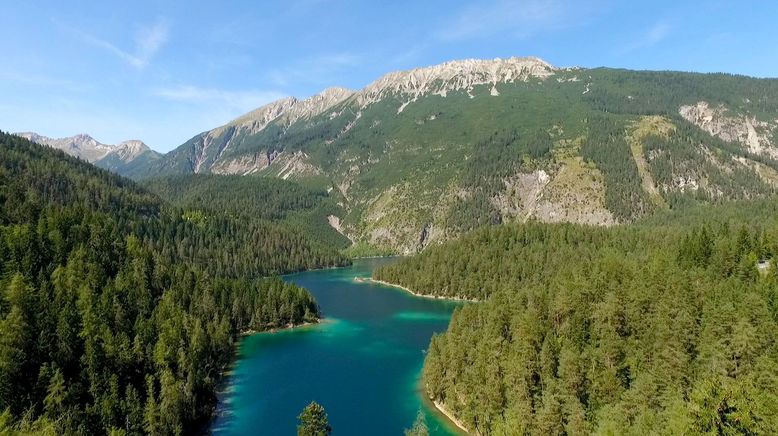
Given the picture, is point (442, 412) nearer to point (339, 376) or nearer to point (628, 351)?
point (339, 376)

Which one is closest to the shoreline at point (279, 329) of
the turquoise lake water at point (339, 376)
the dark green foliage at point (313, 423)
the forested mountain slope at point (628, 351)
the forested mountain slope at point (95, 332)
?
the turquoise lake water at point (339, 376)

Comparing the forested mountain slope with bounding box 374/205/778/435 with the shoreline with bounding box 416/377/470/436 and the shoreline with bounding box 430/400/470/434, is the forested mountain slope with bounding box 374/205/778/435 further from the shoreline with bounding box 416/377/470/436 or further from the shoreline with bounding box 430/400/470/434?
the shoreline with bounding box 416/377/470/436

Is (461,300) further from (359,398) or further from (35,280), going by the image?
(35,280)

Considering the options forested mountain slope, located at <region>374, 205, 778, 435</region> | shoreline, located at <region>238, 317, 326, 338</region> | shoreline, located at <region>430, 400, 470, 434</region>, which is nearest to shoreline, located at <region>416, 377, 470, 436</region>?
shoreline, located at <region>430, 400, 470, 434</region>

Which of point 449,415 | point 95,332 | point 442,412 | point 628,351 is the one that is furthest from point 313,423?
point 95,332

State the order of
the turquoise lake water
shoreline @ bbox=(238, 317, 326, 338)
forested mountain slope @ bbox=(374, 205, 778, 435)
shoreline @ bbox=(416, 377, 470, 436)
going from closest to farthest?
forested mountain slope @ bbox=(374, 205, 778, 435)
shoreline @ bbox=(416, 377, 470, 436)
the turquoise lake water
shoreline @ bbox=(238, 317, 326, 338)

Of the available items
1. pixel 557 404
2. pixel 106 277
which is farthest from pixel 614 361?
pixel 106 277

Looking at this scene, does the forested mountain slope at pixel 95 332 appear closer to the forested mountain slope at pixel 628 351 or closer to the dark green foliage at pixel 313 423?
the dark green foliage at pixel 313 423
